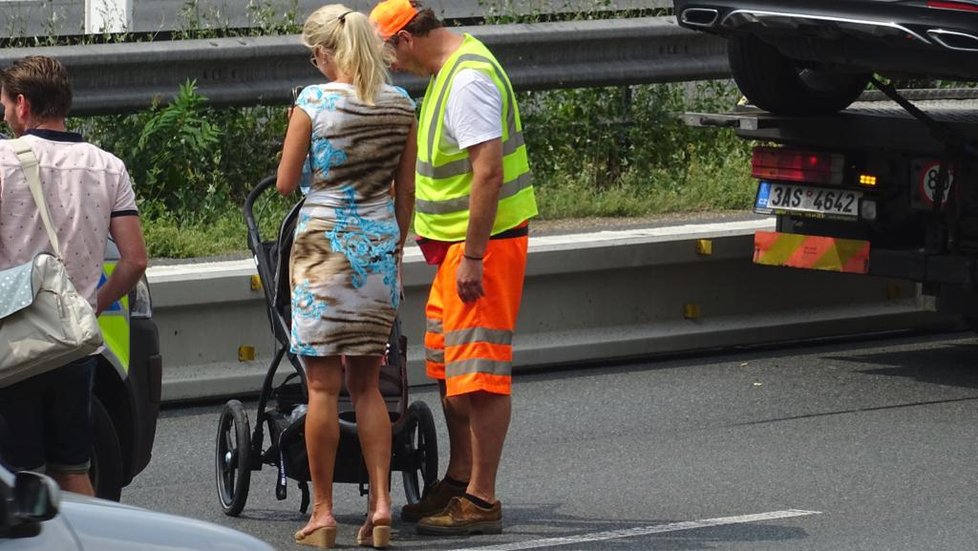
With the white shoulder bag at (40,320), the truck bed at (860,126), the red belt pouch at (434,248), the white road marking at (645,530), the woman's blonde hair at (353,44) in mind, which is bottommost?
the white road marking at (645,530)

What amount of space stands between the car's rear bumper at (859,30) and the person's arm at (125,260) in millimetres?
4444

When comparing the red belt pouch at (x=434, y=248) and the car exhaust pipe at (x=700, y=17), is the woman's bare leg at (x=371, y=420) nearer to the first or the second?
the red belt pouch at (x=434, y=248)

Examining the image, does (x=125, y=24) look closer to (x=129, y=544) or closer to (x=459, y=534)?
(x=459, y=534)

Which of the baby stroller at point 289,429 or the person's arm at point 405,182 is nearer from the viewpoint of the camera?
the person's arm at point 405,182

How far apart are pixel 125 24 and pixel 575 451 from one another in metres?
5.80

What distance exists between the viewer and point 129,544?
→ 3969mm

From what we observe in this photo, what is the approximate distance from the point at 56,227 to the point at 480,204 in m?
1.49

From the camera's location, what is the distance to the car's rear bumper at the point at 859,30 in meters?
9.20

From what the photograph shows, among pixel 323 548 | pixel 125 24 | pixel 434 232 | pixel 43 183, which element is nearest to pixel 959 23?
pixel 434 232

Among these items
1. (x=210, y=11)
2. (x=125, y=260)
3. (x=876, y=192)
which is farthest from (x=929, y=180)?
(x=210, y=11)

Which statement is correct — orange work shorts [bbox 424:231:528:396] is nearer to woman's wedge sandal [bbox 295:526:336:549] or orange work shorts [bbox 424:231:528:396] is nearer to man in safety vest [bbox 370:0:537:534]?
man in safety vest [bbox 370:0:537:534]

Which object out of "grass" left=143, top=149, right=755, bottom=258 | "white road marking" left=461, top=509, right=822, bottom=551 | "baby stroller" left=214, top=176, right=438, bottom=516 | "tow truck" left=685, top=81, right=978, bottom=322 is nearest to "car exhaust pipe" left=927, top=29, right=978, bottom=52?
"tow truck" left=685, top=81, right=978, bottom=322

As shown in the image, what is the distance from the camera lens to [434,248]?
277 inches

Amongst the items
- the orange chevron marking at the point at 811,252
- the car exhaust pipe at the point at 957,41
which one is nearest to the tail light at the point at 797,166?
the orange chevron marking at the point at 811,252
